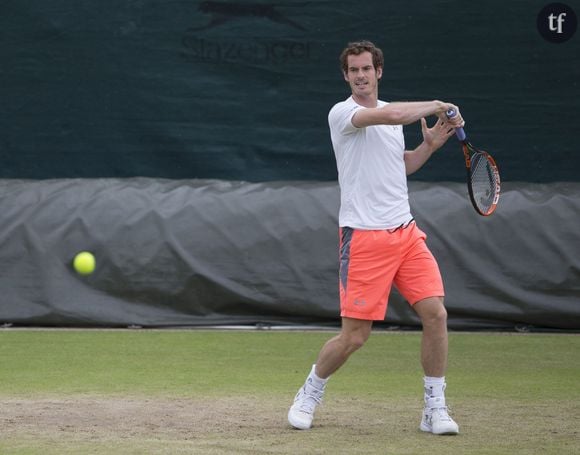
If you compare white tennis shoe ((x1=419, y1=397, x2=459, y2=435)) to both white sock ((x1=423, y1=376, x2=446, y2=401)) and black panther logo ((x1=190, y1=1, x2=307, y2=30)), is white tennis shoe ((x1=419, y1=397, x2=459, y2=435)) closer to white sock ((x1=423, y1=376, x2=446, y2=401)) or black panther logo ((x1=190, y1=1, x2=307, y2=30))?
white sock ((x1=423, y1=376, x2=446, y2=401))

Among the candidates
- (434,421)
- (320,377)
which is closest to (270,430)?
(320,377)

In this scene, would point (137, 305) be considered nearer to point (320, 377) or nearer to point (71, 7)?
point (71, 7)

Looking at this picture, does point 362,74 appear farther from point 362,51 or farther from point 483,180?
point 483,180

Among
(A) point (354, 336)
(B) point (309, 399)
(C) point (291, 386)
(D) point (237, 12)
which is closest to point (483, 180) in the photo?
(A) point (354, 336)

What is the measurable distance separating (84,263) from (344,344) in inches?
150

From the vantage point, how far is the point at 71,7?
8773 millimetres

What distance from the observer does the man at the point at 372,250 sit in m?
4.82

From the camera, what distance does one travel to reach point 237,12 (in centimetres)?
→ 877

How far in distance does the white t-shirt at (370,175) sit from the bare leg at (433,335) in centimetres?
36

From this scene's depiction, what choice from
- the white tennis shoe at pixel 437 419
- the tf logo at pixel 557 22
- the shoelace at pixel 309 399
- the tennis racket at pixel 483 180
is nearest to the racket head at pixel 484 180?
the tennis racket at pixel 483 180

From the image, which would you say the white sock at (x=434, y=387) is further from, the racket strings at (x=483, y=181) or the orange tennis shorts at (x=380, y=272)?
the racket strings at (x=483, y=181)

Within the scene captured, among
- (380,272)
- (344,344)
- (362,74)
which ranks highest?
(362,74)

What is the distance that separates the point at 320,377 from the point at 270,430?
0.30 metres

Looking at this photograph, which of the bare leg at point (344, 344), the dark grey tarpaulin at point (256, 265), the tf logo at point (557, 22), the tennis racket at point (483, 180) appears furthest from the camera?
the tf logo at point (557, 22)
